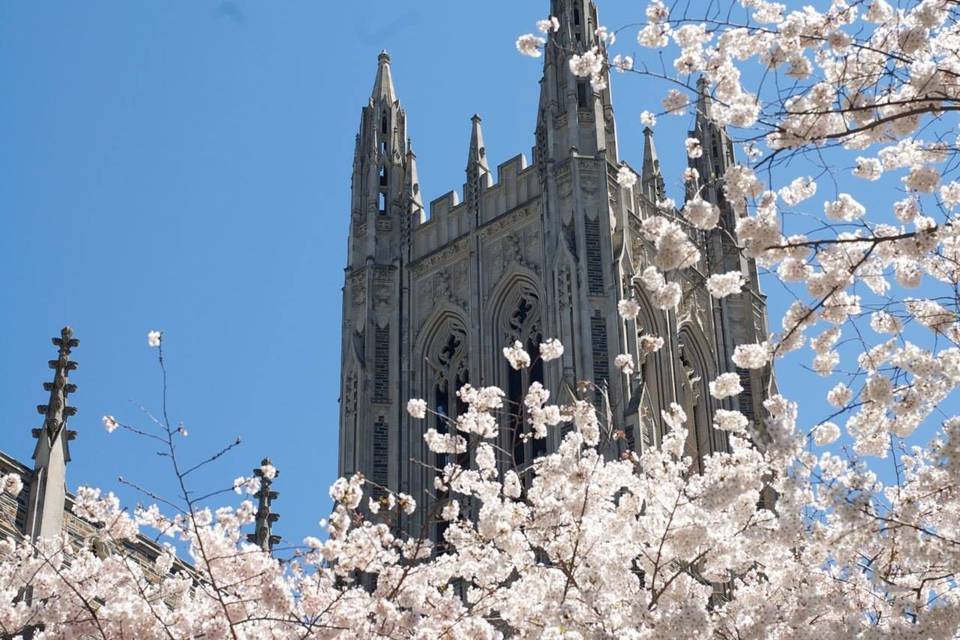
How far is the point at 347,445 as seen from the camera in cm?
3781

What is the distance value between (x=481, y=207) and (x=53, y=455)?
21945mm

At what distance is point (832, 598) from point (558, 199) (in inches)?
992

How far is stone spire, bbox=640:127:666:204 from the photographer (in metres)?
41.5

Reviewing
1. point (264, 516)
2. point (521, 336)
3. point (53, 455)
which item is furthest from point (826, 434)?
point (521, 336)

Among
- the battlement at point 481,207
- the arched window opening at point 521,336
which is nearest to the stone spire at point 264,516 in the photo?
the arched window opening at point 521,336

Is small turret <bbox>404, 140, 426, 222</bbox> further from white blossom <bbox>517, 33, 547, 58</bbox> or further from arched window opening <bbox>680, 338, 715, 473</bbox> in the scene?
white blossom <bbox>517, 33, 547, 58</bbox>

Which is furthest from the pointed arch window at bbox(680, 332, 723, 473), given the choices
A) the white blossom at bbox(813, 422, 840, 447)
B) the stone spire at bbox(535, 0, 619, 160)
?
the white blossom at bbox(813, 422, 840, 447)

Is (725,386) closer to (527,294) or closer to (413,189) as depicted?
(527,294)

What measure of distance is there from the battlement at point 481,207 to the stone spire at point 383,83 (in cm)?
390

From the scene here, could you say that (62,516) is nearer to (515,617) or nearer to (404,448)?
(515,617)

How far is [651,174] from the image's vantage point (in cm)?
4212

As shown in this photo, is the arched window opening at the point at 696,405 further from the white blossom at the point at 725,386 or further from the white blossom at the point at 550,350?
the white blossom at the point at 725,386

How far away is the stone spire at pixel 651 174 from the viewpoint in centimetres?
4147

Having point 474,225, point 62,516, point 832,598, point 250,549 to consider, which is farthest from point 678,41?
point 474,225
